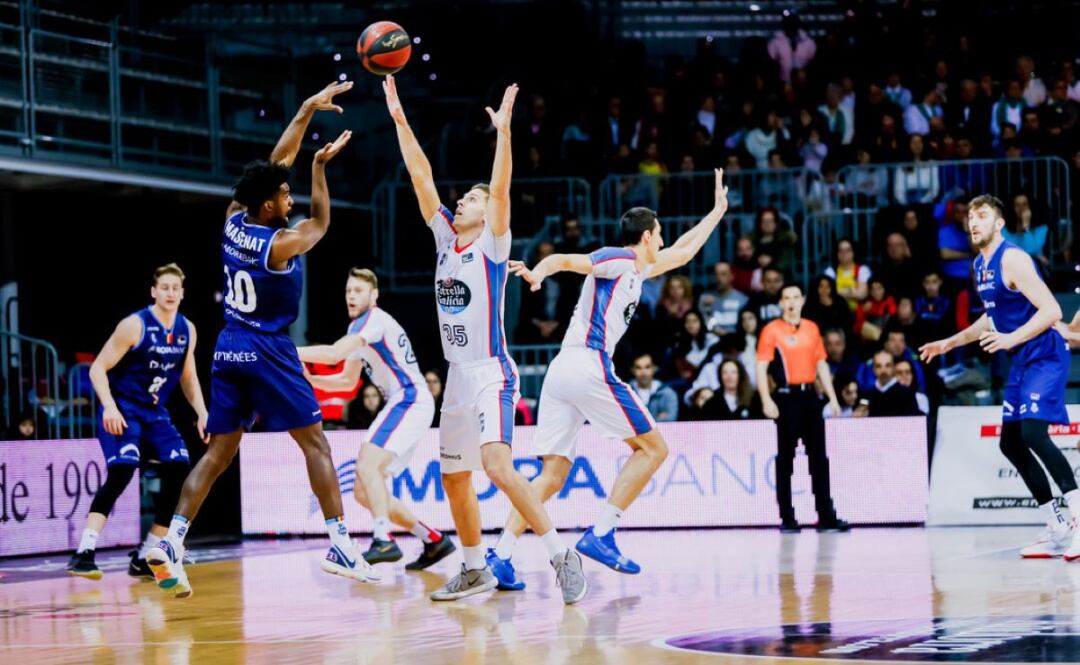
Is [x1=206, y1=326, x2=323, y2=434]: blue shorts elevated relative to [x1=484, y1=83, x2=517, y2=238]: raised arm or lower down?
lower down

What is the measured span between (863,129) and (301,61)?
7257mm

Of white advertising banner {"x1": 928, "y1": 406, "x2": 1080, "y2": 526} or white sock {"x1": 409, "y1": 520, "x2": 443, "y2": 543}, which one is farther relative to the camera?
white advertising banner {"x1": 928, "y1": 406, "x2": 1080, "y2": 526}

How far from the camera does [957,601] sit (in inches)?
301

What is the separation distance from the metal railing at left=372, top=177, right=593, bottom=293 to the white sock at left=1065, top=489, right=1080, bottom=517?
919 cm

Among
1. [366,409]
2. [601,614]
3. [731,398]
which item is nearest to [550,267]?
[601,614]

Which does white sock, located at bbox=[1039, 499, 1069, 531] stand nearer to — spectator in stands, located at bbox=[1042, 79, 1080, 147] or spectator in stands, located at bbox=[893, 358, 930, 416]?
spectator in stands, located at bbox=[893, 358, 930, 416]

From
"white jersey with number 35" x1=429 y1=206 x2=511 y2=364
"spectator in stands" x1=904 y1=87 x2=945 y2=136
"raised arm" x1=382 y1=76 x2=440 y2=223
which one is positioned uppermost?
"spectator in stands" x1=904 y1=87 x2=945 y2=136

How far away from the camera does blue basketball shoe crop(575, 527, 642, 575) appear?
30.0ft

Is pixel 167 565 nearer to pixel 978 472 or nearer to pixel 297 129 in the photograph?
pixel 297 129

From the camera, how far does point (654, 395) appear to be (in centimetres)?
1548

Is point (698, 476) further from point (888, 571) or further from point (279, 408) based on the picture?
point (279, 408)

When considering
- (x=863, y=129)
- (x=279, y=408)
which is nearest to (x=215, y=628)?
(x=279, y=408)

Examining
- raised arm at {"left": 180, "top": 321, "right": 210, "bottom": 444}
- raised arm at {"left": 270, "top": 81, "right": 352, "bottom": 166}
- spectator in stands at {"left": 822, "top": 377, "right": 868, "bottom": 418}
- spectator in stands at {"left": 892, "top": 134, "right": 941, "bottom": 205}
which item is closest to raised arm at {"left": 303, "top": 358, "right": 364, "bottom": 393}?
raised arm at {"left": 180, "top": 321, "right": 210, "bottom": 444}

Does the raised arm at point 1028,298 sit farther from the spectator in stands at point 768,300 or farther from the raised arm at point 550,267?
the spectator in stands at point 768,300
